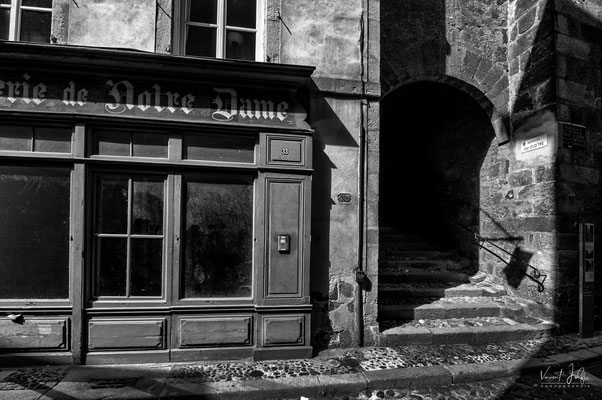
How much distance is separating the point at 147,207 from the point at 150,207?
0.12 feet

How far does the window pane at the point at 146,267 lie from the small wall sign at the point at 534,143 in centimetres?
594

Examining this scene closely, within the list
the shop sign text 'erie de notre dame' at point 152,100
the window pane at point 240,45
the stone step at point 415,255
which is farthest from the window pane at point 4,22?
the stone step at point 415,255

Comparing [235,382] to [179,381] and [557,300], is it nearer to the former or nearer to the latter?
[179,381]

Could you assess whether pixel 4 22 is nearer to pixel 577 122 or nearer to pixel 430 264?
pixel 430 264

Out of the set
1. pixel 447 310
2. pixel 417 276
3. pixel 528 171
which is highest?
pixel 528 171

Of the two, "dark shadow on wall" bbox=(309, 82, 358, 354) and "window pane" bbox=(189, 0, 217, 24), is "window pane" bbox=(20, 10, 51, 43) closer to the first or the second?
"window pane" bbox=(189, 0, 217, 24)

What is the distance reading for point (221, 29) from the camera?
177 inches

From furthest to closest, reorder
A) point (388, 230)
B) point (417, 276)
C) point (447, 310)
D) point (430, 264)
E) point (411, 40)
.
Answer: point (388, 230), point (430, 264), point (417, 276), point (411, 40), point (447, 310)

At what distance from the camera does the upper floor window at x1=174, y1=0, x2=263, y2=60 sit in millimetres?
4480

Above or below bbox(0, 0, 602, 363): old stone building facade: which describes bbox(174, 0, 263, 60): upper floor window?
above

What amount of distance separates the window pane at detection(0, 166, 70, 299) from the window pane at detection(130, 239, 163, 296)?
0.76 meters

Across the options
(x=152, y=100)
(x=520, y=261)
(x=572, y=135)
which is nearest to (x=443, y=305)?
(x=520, y=261)

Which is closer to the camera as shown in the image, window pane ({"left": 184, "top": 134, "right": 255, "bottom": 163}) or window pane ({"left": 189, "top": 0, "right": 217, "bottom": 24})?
window pane ({"left": 184, "top": 134, "right": 255, "bottom": 163})
